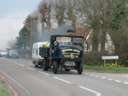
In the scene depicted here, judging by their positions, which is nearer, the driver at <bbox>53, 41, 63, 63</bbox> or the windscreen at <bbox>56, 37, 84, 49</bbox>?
the driver at <bbox>53, 41, 63, 63</bbox>

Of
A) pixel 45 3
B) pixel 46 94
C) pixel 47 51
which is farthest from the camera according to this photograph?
pixel 45 3

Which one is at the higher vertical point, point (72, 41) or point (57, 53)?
point (72, 41)

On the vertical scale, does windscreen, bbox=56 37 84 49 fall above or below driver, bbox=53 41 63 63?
above

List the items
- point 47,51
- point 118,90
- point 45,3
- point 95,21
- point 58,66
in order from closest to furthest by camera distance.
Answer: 1. point 118,90
2. point 58,66
3. point 47,51
4. point 95,21
5. point 45,3

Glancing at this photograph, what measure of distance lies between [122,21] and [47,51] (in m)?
18.4

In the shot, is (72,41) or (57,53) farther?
(72,41)

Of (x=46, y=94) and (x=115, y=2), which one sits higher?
(x=115, y=2)

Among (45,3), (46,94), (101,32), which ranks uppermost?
(45,3)

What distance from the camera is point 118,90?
79.6ft

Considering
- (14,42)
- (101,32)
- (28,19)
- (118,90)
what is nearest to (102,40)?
(101,32)

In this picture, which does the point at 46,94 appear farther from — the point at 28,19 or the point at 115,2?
the point at 28,19

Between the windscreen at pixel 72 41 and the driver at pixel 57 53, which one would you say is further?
the windscreen at pixel 72 41

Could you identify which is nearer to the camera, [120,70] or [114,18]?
[120,70]

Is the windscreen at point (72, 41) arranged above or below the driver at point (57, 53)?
above
